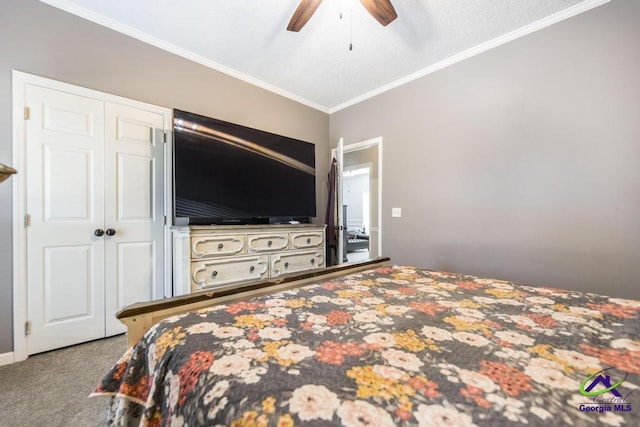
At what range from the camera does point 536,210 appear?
83.3 inches

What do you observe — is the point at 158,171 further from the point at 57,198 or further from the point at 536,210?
the point at 536,210

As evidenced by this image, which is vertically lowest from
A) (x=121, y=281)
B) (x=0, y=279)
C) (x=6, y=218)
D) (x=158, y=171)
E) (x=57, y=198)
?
(x=121, y=281)

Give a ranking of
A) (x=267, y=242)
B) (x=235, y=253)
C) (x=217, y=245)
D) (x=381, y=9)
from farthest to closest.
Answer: (x=267, y=242) < (x=235, y=253) < (x=217, y=245) < (x=381, y=9)

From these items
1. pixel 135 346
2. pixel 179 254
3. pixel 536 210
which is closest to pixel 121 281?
pixel 179 254

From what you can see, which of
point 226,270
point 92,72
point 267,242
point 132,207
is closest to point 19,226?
point 132,207

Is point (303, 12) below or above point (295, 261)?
above

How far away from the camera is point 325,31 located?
2.21 m

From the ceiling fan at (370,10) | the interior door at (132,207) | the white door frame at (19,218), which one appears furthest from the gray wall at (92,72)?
the ceiling fan at (370,10)

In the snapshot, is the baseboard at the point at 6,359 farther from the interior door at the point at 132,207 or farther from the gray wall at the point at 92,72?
the interior door at the point at 132,207

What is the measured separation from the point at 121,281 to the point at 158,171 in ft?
3.33

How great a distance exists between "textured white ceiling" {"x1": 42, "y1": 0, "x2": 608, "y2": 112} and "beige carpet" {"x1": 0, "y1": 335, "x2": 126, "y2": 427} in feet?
8.62

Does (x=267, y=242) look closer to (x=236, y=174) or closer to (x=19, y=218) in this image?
(x=236, y=174)

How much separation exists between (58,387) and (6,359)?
64cm

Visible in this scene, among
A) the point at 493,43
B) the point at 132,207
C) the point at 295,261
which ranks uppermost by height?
the point at 493,43
